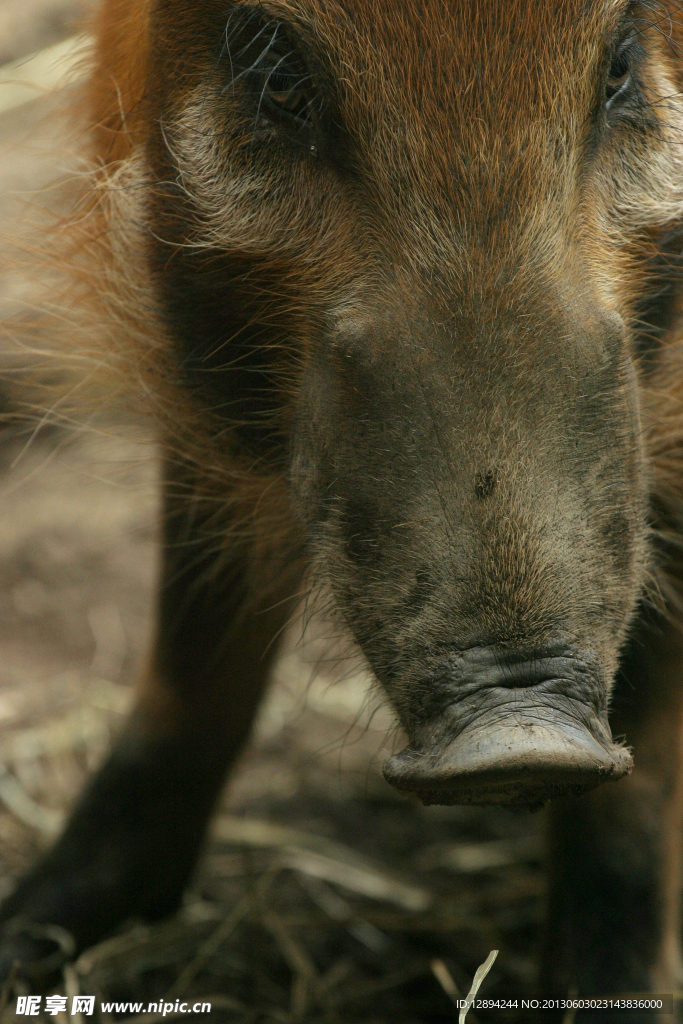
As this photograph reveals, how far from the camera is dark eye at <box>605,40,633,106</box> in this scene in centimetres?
158

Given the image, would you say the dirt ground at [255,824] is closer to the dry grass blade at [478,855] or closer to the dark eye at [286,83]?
the dry grass blade at [478,855]

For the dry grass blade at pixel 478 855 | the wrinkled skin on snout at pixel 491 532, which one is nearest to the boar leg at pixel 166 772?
the dry grass blade at pixel 478 855

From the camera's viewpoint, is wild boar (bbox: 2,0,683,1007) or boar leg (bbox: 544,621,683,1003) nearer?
wild boar (bbox: 2,0,683,1007)

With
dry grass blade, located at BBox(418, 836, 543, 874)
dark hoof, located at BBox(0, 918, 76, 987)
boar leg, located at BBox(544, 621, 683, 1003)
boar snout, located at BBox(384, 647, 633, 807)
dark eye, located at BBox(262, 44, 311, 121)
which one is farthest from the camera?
dry grass blade, located at BBox(418, 836, 543, 874)

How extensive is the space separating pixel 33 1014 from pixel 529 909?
1.18 meters

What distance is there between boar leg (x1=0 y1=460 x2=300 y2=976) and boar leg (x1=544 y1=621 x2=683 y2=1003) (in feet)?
2.55

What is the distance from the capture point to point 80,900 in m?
2.56

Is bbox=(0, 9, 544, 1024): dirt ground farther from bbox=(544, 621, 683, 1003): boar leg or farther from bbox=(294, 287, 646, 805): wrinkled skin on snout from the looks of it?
bbox=(294, 287, 646, 805): wrinkled skin on snout

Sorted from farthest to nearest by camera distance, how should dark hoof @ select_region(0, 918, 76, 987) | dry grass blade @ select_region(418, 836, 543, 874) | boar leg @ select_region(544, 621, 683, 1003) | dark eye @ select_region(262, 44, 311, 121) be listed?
dry grass blade @ select_region(418, 836, 543, 874), dark hoof @ select_region(0, 918, 76, 987), boar leg @ select_region(544, 621, 683, 1003), dark eye @ select_region(262, 44, 311, 121)

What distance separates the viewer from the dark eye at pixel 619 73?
1.58m

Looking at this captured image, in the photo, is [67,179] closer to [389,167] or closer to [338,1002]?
[389,167]

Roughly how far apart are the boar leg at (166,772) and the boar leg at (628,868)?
777mm

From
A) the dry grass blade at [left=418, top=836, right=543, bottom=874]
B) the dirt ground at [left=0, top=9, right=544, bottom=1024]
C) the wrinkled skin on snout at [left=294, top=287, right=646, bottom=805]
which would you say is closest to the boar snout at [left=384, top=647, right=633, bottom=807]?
the wrinkled skin on snout at [left=294, top=287, right=646, bottom=805]

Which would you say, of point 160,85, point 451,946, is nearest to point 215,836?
point 451,946
